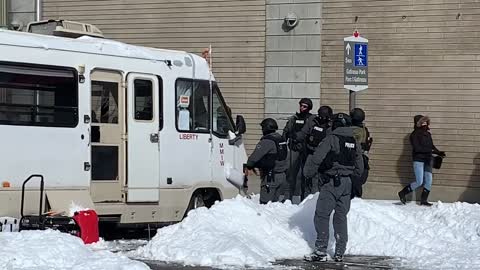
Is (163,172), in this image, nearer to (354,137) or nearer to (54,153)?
(54,153)

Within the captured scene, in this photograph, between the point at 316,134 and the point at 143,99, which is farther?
the point at 316,134

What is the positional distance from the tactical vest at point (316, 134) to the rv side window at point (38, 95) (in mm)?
3996

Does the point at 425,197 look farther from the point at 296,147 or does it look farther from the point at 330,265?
the point at 330,265

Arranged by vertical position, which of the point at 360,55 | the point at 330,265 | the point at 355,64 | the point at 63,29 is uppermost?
the point at 63,29

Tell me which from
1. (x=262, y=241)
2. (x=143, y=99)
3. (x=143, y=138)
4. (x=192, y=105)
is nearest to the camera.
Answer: (x=262, y=241)

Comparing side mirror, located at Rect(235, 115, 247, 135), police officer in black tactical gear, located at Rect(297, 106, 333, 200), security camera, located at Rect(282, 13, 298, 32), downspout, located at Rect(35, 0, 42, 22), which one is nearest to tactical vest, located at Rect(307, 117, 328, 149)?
police officer in black tactical gear, located at Rect(297, 106, 333, 200)

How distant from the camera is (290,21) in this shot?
1758cm

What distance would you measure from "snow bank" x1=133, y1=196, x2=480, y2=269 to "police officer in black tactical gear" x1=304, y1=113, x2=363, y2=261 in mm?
628

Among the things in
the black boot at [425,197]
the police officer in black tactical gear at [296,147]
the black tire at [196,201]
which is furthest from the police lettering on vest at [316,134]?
the black boot at [425,197]

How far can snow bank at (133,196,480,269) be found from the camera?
9.97 metres

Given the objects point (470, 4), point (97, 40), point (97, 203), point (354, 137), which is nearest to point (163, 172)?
point (97, 203)

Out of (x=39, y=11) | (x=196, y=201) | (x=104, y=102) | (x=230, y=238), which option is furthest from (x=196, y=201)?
(x=39, y=11)

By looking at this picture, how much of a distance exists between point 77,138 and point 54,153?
0.41 metres

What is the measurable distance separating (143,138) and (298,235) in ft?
8.65
